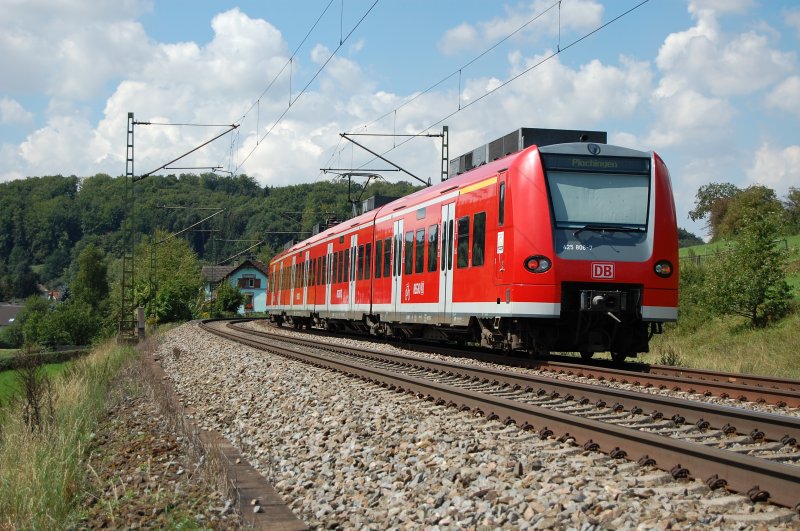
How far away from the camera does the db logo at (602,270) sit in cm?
1281

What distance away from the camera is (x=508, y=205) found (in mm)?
13281

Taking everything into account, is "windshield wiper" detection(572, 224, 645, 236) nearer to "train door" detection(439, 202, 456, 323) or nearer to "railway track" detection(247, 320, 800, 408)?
"railway track" detection(247, 320, 800, 408)

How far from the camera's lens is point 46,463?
7.49 meters

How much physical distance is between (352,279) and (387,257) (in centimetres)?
373

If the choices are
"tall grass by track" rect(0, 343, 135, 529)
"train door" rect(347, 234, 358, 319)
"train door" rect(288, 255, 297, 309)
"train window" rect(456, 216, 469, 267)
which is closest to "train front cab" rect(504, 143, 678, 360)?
"train window" rect(456, 216, 469, 267)

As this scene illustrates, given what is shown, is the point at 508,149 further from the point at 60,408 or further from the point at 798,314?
the point at 798,314

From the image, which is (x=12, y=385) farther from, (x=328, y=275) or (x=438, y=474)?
(x=328, y=275)

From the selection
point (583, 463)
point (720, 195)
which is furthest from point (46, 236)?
point (583, 463)

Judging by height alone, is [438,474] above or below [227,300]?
below

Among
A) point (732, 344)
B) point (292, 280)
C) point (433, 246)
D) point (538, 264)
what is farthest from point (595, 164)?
point (292, 280)

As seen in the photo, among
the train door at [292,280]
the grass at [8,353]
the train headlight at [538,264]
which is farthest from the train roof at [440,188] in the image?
the train door at [292,280]

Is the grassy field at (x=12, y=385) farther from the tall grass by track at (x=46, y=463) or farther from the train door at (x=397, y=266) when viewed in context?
the train door at (x=397, y=266)

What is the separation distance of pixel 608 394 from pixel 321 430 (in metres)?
2.81

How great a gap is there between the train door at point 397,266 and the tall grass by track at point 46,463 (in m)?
7.45
